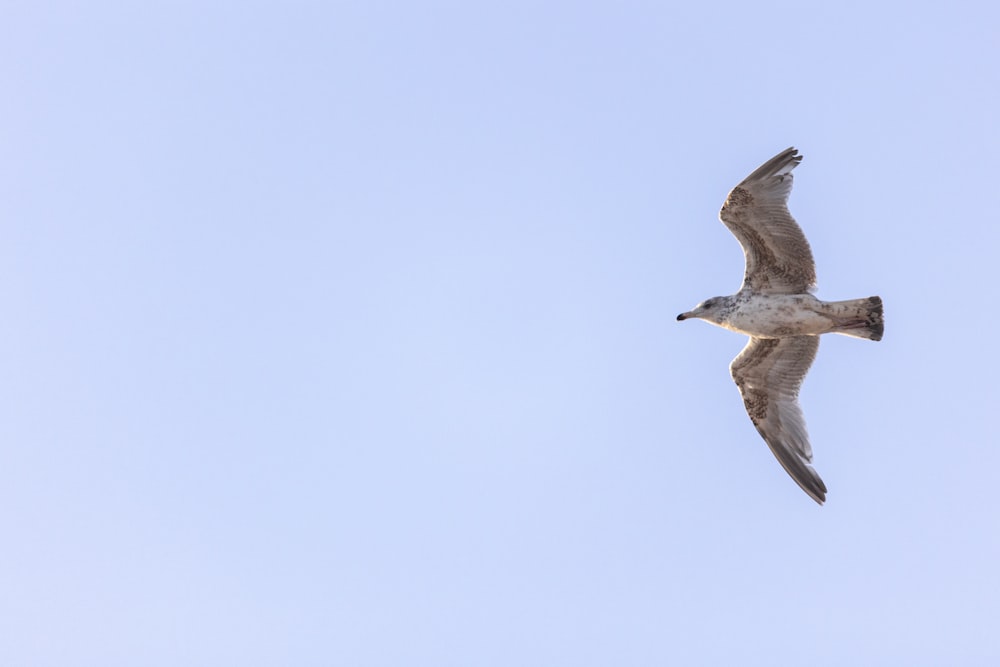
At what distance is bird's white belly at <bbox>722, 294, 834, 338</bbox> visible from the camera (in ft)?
62.0

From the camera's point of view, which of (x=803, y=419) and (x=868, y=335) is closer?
(x=868, y=335)

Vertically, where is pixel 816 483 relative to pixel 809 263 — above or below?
below

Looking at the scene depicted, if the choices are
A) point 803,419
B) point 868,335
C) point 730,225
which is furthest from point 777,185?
point 803,419

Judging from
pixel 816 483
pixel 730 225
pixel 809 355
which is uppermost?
pixel 730 225

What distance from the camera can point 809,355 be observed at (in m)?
20.2

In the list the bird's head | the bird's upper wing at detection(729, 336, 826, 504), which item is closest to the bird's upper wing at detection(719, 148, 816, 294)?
the bird's head

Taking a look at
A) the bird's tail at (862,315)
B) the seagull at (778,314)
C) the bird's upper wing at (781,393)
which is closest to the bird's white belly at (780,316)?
the seagull at (778,314)

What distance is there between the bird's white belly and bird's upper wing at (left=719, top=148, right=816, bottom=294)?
243 millimetres

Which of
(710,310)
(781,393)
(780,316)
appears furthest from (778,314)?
(781,393)

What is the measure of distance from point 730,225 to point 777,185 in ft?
3.07

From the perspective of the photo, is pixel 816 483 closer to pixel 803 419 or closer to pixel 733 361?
pixel 803 419

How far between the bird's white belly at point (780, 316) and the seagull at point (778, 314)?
0.05 ft

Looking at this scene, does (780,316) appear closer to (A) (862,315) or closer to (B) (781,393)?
(A) (862,315)

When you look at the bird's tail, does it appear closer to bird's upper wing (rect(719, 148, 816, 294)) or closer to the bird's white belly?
the bird's white belly
